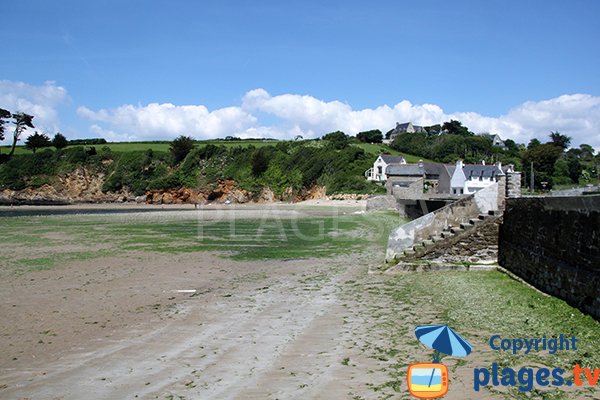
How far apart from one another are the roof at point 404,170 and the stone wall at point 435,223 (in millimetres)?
61273

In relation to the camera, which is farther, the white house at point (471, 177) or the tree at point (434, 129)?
the tree at point (434, 129)

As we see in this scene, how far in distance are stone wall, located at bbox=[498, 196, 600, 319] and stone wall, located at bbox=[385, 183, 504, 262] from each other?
1.96m

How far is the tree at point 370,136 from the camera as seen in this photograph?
119 metres

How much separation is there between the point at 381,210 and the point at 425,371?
161ft

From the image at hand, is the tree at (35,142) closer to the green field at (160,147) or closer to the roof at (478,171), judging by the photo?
the green field at (160,147)

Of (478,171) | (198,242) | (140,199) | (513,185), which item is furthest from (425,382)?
(140,199)

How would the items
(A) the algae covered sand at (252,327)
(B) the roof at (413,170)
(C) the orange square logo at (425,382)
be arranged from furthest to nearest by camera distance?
(B) the roof at (413,170) < (A) the algae covered sand at (252,327) < (C) the orange square logo at (425,382)

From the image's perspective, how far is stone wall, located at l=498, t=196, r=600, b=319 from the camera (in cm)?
890

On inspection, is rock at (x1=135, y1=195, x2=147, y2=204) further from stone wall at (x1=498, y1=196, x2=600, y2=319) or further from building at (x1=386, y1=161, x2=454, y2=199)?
stone wall at (x1=498, y1=196, x2=600, y2=319)

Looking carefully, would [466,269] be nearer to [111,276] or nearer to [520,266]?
[520,266]

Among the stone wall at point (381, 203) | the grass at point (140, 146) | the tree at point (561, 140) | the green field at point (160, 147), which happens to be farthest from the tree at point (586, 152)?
the stone wall at point (381, 203)

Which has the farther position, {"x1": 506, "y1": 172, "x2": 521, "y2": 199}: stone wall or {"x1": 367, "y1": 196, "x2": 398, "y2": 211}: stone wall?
{"x1": 367, "y1": 196, "x2": 398, "y2": 211}: stone wall

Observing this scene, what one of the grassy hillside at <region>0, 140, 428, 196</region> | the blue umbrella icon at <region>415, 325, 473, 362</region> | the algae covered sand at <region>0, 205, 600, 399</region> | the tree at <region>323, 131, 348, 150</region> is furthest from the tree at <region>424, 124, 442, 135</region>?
the blue umbrella icon at <region>415, 325, 473, 362</region>

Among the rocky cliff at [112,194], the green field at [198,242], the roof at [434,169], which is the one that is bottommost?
the green field at [198,242]
